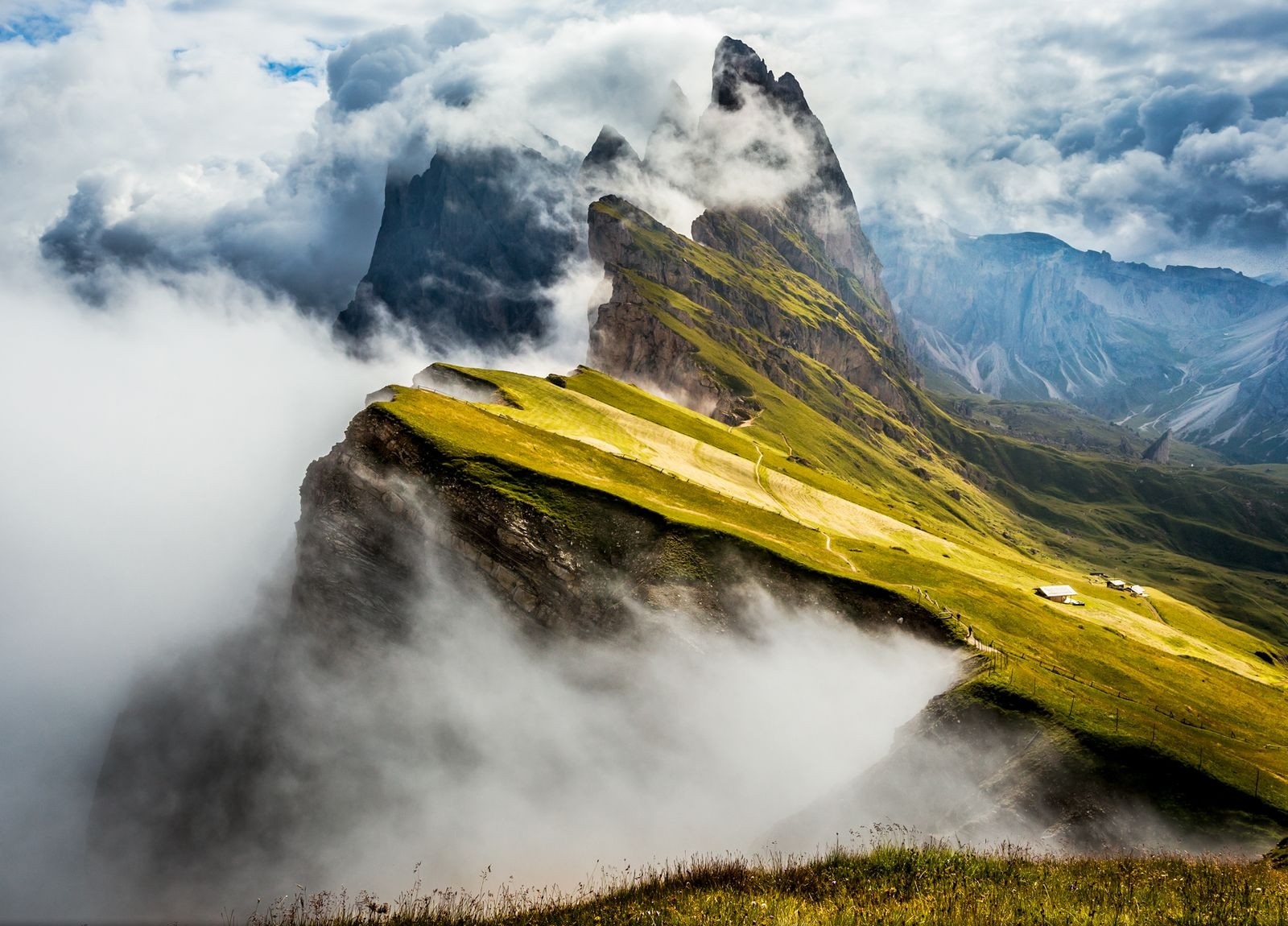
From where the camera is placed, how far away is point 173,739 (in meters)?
81.8

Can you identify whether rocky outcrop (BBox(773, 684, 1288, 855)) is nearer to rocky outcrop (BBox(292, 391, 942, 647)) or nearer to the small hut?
rocky outcrop (BBox(292, 391, 942, 647))

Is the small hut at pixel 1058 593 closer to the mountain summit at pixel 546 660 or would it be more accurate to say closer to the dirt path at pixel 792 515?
the mountain summit at pixel 546 660

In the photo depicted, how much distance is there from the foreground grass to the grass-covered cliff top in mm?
23786

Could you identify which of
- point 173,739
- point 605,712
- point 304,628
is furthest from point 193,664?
point 605,712

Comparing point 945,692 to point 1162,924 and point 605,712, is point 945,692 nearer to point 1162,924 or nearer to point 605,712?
point 605,712

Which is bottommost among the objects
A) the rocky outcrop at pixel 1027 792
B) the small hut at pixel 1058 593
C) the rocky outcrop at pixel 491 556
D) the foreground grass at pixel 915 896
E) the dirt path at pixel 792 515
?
the small hut at pixel 1058 593

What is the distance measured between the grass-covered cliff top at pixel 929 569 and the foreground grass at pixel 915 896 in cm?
2379

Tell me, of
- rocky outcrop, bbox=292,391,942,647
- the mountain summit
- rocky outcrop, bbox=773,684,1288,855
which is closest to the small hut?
the mountain summit

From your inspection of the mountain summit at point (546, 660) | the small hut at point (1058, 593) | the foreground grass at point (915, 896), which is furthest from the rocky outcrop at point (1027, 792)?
the small hut at point (1058, 593)

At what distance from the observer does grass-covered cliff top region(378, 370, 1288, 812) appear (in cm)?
4491

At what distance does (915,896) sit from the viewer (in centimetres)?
1780

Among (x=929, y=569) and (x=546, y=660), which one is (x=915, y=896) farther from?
(x=929, y=569)

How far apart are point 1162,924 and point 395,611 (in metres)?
61.3

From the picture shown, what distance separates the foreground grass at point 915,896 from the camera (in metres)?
15.6
